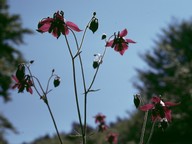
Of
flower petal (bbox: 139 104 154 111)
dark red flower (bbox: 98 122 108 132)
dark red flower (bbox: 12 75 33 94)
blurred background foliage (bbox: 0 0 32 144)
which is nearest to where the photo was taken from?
flower petal (bbox: 139 104 154 111)

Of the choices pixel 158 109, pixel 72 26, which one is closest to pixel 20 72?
pixel 72 26

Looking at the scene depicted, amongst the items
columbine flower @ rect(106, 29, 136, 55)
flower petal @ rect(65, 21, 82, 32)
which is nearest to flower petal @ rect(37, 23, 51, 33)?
flower petal @ rect(65, 21, 82, 32)

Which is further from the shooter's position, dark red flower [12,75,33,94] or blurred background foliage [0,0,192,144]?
blurred background foliage [0,0,192,144]

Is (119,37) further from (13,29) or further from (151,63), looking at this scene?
(151,63)

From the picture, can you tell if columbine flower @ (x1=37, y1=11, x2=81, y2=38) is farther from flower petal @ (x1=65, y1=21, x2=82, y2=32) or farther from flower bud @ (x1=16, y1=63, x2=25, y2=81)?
flower bud @ (x1=16, y1=63, x2=25, y2=81)

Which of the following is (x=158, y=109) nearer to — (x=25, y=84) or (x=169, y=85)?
(x=25, y=84)

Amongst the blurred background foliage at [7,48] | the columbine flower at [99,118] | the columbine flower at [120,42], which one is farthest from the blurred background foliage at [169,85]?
the columbine flower at [120,42]
